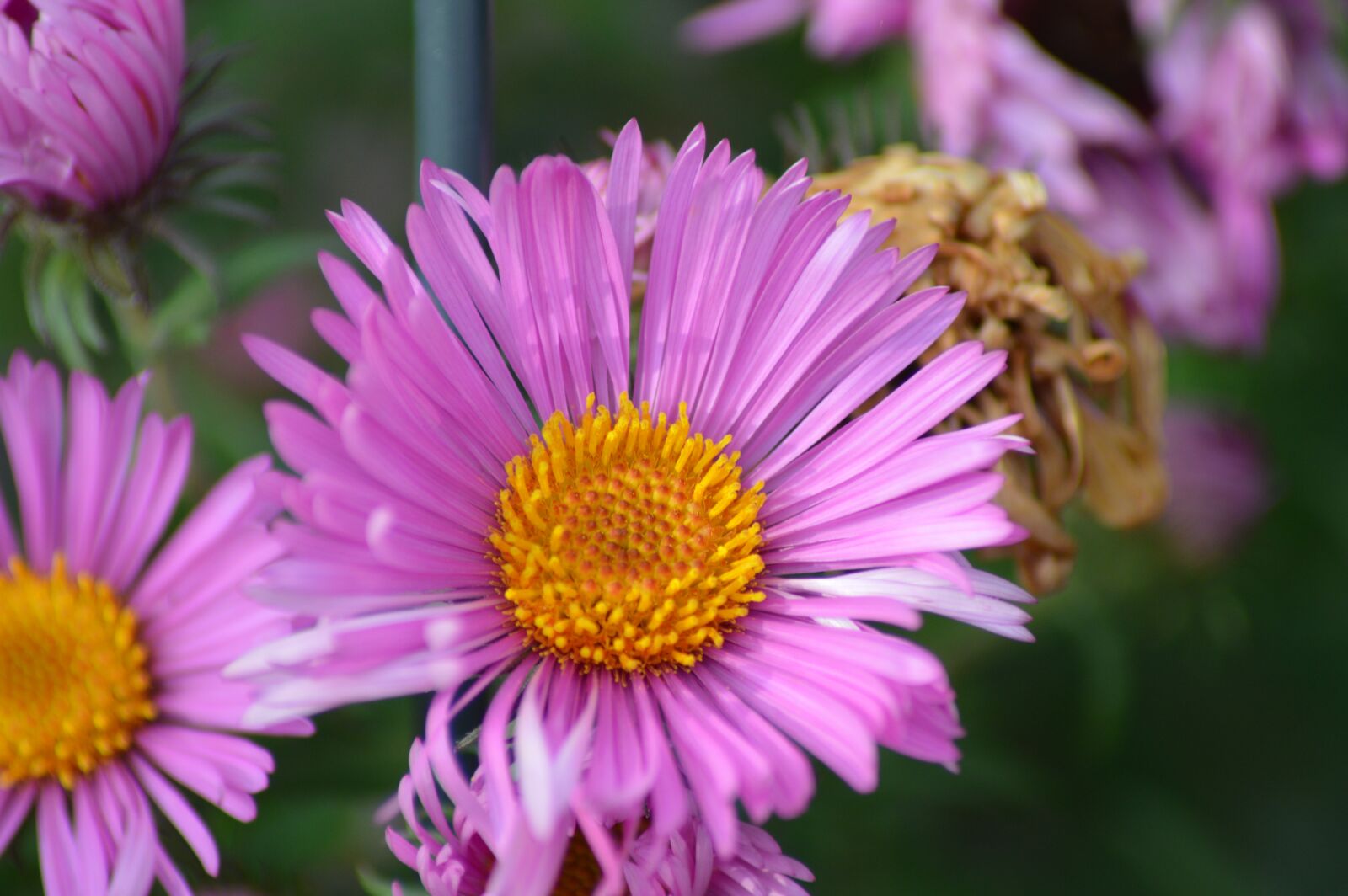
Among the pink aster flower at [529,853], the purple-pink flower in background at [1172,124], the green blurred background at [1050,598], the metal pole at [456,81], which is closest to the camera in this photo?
the pink aster flower at [529,853]

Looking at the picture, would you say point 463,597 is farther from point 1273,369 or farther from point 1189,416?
point 1273,369

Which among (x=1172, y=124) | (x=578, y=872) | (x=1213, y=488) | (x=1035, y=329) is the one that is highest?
(x=1172, y=124)

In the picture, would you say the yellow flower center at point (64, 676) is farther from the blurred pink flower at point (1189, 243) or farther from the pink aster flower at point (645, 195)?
the blurred pink flower at point (1189, 243)

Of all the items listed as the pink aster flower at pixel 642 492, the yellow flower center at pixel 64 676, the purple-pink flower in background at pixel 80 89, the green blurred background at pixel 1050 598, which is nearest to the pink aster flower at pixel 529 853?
the pink aster flower at pixel 642 492

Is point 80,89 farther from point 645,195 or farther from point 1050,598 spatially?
point 1050,598

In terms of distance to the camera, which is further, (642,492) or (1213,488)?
(1213,488)

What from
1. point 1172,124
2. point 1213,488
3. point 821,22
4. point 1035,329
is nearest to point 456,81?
point 1035,329

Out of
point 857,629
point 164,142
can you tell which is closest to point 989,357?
point 857,629
